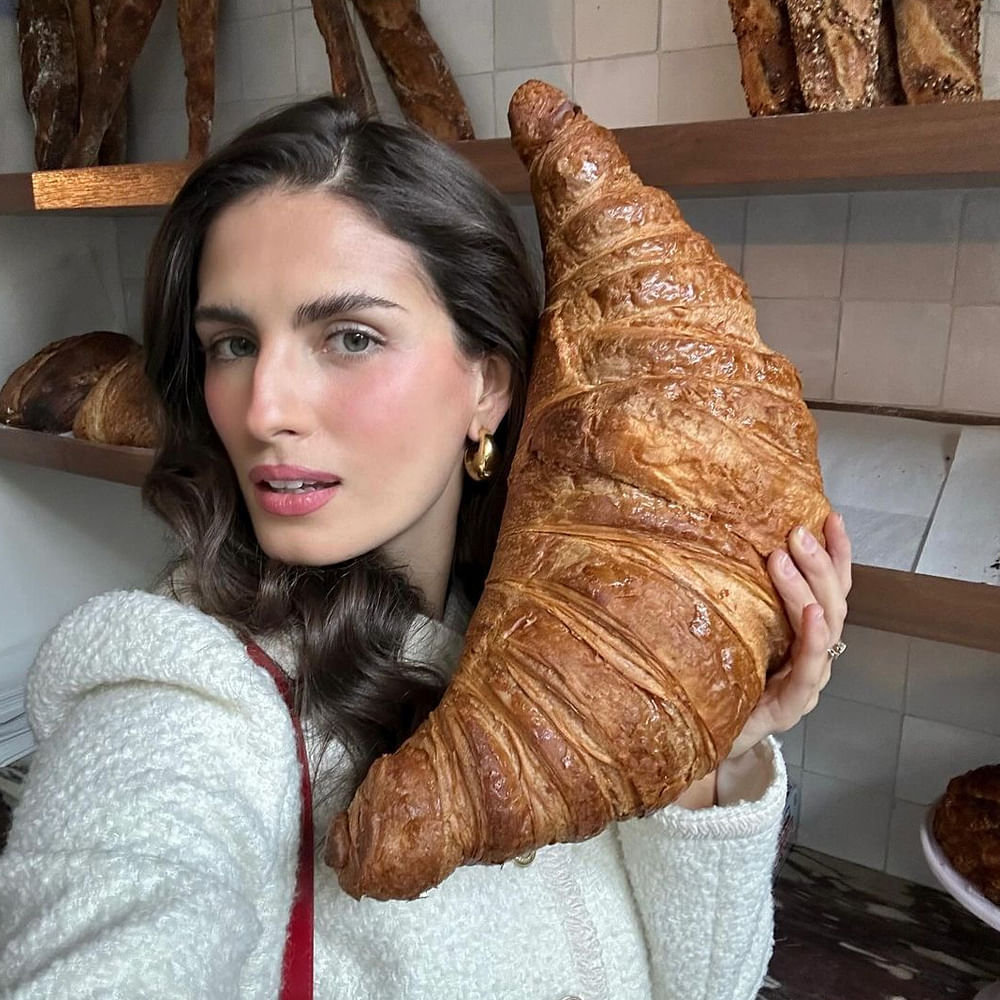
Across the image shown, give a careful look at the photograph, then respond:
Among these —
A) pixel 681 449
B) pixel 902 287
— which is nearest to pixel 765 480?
pixel 681 449

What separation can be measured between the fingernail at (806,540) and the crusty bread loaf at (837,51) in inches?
18.2

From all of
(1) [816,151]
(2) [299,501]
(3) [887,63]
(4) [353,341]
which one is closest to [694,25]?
(3) [887,63]

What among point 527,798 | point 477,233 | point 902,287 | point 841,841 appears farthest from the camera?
point 841,841

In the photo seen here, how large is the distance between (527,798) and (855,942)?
0.90 metres

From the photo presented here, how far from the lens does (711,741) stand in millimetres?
531

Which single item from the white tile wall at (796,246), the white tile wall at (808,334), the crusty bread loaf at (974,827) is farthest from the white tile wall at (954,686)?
the white tile wall at (796,246)

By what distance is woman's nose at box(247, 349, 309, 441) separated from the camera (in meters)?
0.64

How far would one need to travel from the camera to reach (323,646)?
0.71 meters

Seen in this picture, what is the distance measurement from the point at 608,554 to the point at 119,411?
1052 mm

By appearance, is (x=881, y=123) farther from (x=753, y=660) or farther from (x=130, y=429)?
(x=130, y=429)

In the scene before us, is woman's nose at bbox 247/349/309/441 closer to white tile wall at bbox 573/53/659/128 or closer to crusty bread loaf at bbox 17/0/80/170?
white tile wall at bbox 573/53/659/128

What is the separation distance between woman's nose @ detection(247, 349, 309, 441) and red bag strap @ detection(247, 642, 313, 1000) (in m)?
0.21

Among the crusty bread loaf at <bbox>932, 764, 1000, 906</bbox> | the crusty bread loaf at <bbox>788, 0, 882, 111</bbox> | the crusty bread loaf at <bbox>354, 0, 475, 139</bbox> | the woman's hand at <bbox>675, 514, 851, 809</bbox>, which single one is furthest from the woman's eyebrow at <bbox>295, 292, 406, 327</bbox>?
the crusty bread loaf at <bbox>932, 764, 1000, 906</bbox>

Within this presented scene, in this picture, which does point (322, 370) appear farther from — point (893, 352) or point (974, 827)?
point (974, 827)
